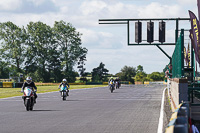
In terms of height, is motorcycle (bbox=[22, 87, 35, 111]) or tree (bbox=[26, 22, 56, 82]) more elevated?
tree (bbox=[26, 22, 56, 82])

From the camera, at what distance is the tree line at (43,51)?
10050 centimetres

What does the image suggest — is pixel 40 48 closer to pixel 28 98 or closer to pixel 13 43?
pixel 13 43

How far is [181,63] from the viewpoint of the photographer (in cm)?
1191

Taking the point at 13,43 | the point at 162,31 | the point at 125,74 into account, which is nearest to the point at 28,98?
the point at 162,31

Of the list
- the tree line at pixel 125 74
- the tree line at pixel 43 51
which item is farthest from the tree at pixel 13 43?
the tree line at pixel 125 74

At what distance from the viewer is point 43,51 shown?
106188 mm

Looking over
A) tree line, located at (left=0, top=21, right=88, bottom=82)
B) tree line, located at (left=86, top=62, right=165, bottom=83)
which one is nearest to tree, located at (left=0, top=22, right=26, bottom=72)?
tree line, located at (left=0, top=21, right=88, bottom=82)

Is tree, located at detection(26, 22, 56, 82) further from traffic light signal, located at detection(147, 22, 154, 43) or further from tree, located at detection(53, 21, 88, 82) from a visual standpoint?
traffic light signal, located at detection(147, 22, 154, 43)

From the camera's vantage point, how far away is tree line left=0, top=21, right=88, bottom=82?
10050 centimetres

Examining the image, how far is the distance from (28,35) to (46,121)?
92.4 meters

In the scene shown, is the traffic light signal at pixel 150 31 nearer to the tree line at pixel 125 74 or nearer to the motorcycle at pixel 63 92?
the motorcycle at pixel 63 92

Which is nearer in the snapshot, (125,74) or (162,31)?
(162,31)

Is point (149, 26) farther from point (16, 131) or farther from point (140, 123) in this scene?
point (16, 131)

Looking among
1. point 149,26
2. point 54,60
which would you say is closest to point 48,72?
point 54,60
